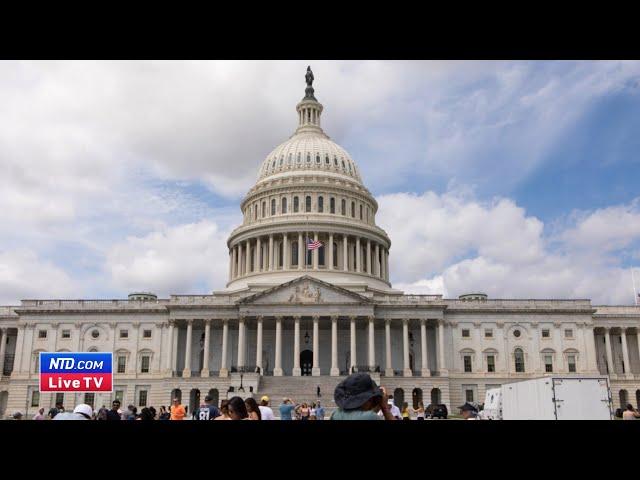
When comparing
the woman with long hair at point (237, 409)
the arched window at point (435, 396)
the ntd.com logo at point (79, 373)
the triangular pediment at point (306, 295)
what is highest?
the triangular pediment at point (306, 295)

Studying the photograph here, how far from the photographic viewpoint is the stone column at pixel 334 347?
81625mm

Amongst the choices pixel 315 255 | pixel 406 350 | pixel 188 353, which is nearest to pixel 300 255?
pixel 315 255

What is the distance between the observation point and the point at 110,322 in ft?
293

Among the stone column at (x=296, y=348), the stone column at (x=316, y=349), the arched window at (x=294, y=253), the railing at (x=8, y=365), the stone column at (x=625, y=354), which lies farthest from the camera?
the arched window at (x=294, y=253)

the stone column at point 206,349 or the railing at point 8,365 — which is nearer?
the stone column at point 206,349

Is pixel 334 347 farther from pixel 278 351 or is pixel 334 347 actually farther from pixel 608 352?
pixel 608 352

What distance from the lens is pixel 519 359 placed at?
87.7m

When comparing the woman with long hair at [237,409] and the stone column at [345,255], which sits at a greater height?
the stone column at [345,255]

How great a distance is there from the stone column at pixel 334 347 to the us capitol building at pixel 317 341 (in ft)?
0.59

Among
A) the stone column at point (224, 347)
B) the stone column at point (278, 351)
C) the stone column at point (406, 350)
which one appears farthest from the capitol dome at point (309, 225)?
the stone column at point (278, 351)

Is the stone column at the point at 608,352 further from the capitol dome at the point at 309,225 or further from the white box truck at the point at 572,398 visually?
the white box truck at the point at 572,398

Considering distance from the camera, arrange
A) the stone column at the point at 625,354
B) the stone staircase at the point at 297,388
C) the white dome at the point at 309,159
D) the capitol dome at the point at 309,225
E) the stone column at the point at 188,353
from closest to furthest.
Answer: the stone staircase at the point at 297,388
the stone column at the point at 188,353
the stone column at the point at 625,354
the capitol dome at the point at 309,225
the white dome at the point at 309,159

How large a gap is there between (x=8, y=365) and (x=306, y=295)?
43545 millimetres
